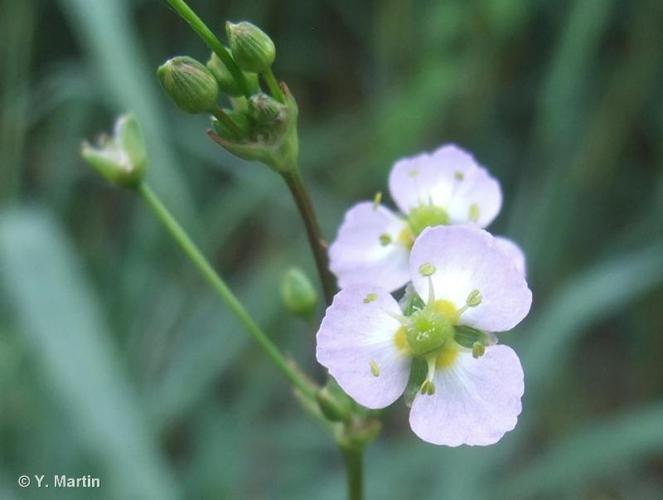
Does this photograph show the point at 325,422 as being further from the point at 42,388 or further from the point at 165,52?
the point at 165,52

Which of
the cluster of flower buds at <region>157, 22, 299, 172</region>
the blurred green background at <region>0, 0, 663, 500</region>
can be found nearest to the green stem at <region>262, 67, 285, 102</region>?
the cluster of flower buds at <region>157, 22, 299, 172</region>

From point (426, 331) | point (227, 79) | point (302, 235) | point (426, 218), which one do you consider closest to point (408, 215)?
point (426, 218)

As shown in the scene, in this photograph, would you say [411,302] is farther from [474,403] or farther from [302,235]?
[302,235]

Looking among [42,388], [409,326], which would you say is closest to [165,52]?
[42,388]

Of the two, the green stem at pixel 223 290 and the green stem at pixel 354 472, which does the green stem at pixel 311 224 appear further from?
the green stem at pixel 354 472

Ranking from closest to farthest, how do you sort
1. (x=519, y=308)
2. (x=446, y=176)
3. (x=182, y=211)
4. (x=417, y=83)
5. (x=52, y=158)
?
1. (x=519, y=308)
2. (x=446, y=176)
3. (x=182, y=211)
4. (x=417, y=83)
5. (x=52, y=158)

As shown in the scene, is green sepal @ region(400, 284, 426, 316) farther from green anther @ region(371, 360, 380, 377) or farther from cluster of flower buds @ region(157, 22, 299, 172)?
cluster of flower buds @ region(157, 22, 299, 172)
